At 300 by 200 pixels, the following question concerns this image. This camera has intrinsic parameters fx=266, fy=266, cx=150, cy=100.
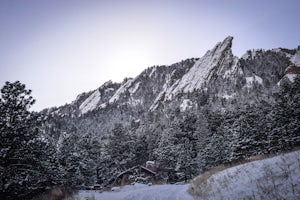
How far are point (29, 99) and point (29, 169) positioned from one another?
428 cm

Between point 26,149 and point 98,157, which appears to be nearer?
point 26,149

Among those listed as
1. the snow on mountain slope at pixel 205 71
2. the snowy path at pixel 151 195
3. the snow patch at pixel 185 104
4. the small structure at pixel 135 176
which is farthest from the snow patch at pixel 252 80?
the snowy path at pixel 151 195

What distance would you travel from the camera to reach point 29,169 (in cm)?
1532

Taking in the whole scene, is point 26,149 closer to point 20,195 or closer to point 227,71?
point 20,195

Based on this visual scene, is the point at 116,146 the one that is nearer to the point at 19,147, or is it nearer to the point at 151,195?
the point at 19,147

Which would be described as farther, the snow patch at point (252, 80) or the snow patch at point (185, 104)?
the snow patch at point (252, 80)

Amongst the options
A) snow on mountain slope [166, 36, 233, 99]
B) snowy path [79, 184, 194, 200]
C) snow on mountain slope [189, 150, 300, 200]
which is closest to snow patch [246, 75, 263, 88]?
snow on mountain slope [166, 36, 233, 99]

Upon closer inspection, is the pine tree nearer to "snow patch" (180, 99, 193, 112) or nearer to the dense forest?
the dense forest

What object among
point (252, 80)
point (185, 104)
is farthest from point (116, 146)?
point (252, 80)

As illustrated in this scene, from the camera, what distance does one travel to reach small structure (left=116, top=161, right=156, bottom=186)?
42.4 m

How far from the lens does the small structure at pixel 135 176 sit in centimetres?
4238

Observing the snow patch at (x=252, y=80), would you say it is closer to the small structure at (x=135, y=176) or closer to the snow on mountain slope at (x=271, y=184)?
the small structure at (x=135, y=176)

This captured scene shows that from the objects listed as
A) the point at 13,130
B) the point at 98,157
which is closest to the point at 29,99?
the point at 13,130

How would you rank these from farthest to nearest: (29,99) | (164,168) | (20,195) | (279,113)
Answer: (164,168) < (279,113) < (29,99) < (20,195)
